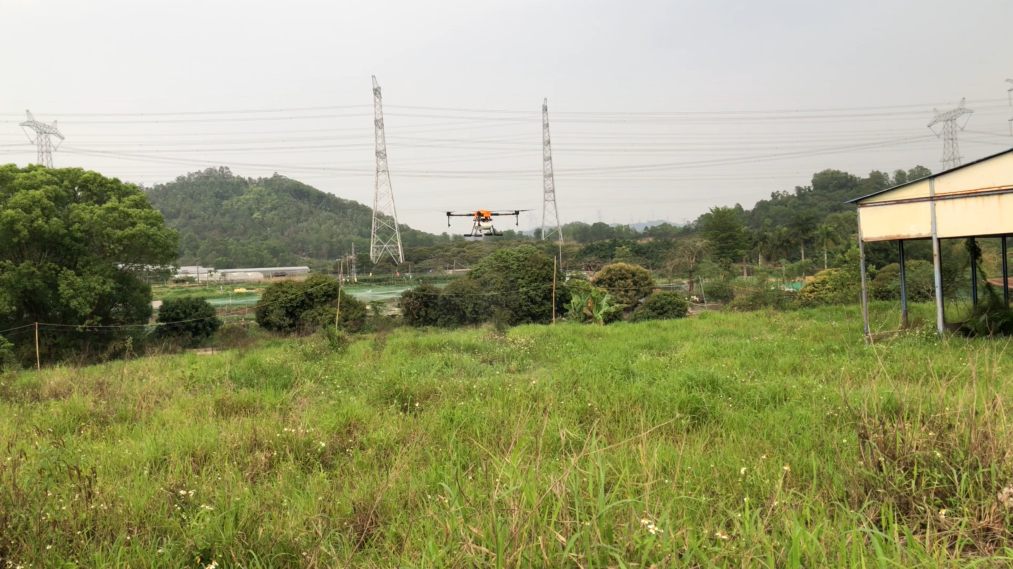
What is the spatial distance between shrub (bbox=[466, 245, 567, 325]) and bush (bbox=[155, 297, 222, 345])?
1000cm

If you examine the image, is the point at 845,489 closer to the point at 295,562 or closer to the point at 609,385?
the point at 295,562

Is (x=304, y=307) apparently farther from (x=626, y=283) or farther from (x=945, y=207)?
(x=945, y=207)

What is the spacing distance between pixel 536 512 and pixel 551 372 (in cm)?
481

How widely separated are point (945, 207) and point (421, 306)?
54.3 feet

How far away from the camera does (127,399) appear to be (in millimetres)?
5789

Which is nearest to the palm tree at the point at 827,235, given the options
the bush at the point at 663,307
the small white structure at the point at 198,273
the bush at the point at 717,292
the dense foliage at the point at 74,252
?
the bush at the point at 717,292

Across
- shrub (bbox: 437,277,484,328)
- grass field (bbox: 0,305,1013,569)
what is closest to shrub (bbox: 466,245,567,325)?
shrub (bbox: 437,277,484,328)

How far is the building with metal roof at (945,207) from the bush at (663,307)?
11.7 m

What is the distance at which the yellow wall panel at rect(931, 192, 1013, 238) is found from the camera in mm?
7422

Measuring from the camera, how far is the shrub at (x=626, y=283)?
23375 mm

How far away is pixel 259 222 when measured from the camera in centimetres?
5003

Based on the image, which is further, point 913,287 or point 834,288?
point 834,288

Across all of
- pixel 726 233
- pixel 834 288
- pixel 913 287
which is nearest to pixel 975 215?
pixel 913 287

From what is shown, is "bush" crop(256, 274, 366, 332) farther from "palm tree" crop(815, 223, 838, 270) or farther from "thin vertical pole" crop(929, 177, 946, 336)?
"palm tree" crop(815, 223, 838, 270)
